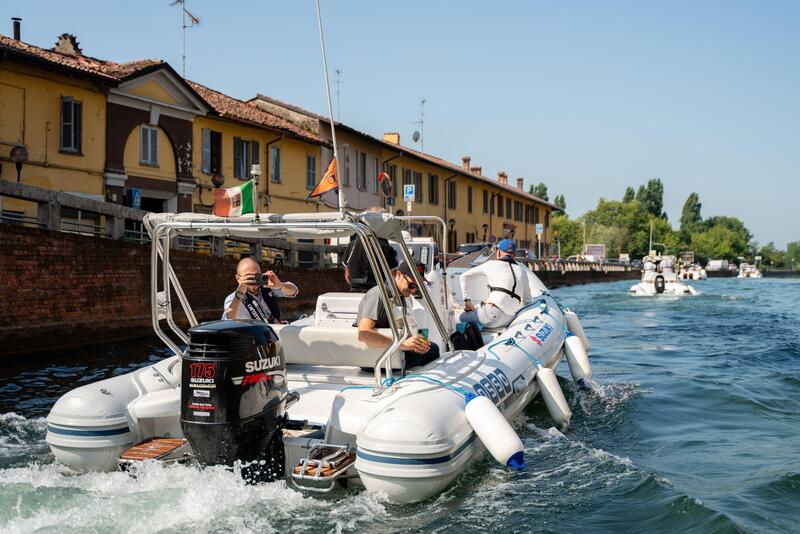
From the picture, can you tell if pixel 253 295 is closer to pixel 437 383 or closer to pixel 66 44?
pixel 437 383

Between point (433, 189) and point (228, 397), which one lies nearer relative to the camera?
point (228, 397)

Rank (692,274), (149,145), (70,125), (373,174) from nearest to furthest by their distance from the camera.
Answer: (70,125)
(149,145)
(373,174)
(692,274)

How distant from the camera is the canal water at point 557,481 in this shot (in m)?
4.61

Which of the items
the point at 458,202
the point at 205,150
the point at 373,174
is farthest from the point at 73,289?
the point at 458,202

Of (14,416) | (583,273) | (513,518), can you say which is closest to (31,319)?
(14,416)

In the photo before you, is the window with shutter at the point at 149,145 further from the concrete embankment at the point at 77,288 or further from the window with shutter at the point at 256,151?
the concrete embankment at the point at 77,288

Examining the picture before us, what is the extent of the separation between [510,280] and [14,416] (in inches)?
227

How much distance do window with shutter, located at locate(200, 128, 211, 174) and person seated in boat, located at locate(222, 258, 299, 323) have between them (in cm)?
1835

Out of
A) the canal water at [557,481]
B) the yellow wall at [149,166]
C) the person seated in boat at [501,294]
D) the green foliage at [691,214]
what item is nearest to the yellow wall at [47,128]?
the yellow wall at [149,166]

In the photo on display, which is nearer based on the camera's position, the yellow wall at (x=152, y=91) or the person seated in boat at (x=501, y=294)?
the person seated in boat at (x=501, y=294)

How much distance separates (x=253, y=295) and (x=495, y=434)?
9.02 feet

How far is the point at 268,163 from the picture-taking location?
91.0 feet

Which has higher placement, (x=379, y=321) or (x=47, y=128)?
(x=47, y=128)

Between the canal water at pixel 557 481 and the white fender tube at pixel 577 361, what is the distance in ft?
1.00
